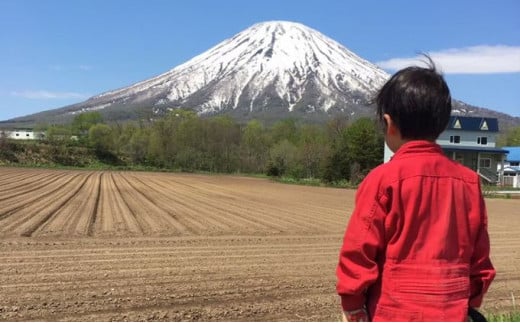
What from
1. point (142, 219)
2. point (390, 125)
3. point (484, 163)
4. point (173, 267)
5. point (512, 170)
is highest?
point (390, 125)

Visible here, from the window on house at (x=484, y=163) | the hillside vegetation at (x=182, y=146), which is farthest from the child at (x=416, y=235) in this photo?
the hillside vegetation at (x=182, y=146)

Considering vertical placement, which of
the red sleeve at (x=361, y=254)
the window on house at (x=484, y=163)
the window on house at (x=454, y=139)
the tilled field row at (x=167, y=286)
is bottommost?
the tilled field row at (x=167, y=286)

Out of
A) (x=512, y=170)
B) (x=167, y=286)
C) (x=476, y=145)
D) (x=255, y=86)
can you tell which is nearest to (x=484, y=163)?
(x=476, y=145)

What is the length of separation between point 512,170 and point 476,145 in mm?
7443

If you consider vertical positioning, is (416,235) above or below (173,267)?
above

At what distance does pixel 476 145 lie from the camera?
52.9 m

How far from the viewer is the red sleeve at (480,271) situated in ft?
6.25

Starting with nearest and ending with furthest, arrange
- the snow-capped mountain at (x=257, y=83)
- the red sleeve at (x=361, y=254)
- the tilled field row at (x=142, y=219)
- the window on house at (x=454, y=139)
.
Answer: the red sleeve at (x=361, y=254) < the tilled field row at (x=142, y=219) < the window on house at (x=454, y=139) < the snow-capped mountain at (x=257, y=83)

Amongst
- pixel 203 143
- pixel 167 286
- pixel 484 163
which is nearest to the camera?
pixel 167 286

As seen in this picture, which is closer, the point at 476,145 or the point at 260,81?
the point at 476,145

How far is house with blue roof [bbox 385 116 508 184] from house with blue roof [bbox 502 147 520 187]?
4.47 feet

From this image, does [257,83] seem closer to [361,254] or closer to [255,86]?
[255,86]

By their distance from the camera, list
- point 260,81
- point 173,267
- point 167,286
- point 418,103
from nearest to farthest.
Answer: point 418,103
point 167,286
point 173,267
point 260,81

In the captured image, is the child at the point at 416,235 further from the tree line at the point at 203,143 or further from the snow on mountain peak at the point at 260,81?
the snow on mountain peak at the point at 260,81
